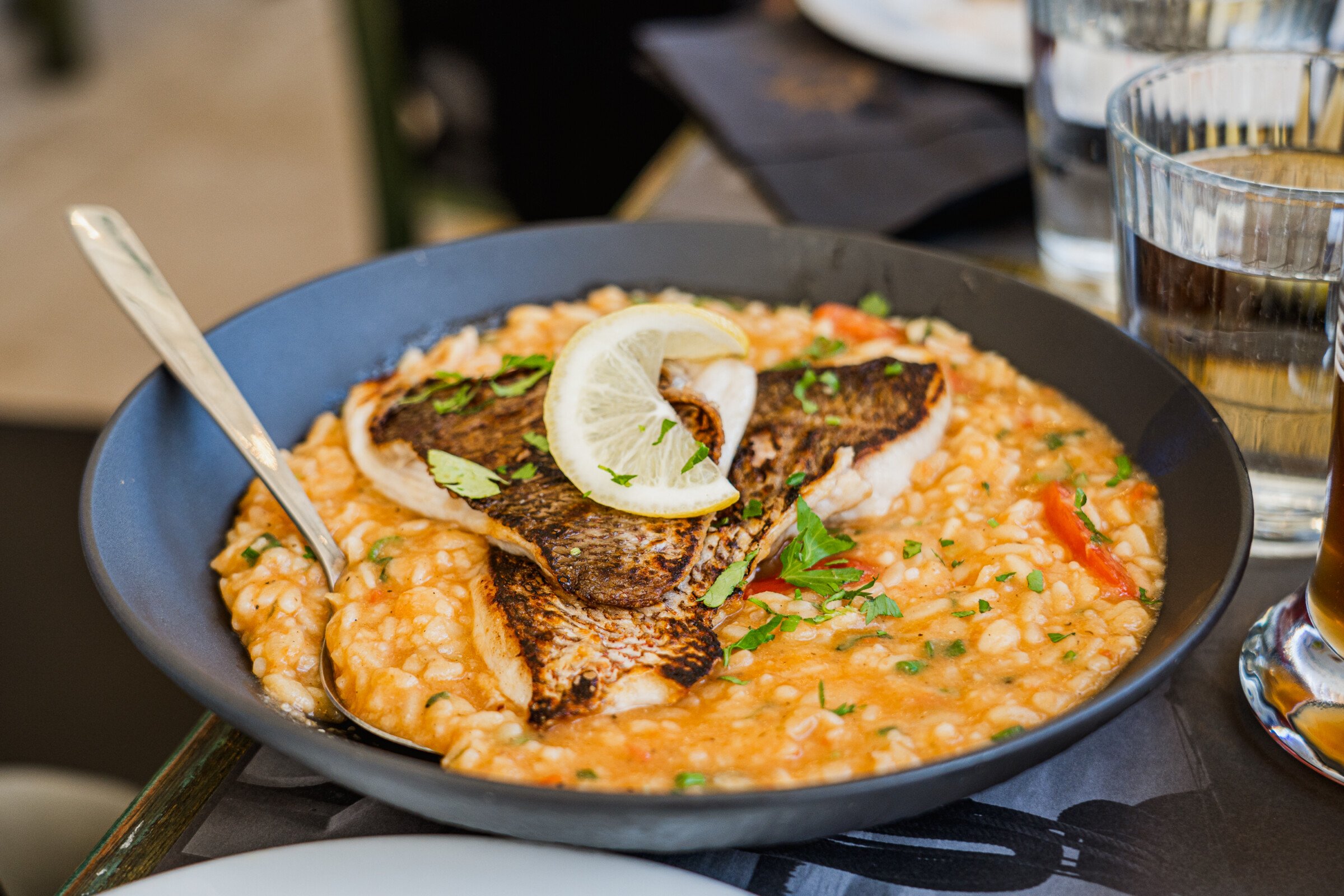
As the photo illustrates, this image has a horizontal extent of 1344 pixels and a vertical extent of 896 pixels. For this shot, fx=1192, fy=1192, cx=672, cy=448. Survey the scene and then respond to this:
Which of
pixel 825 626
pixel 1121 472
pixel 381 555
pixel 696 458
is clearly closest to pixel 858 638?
pixel 825 626

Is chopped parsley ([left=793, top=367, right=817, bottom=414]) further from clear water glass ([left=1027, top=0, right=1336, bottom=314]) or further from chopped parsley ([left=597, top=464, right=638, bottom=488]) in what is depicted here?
clear water glass ([left=1027, top=0, right=1336, bottom=314])

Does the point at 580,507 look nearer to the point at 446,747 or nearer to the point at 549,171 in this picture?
the point at 446,747

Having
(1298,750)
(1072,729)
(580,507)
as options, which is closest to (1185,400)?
(1298,750)

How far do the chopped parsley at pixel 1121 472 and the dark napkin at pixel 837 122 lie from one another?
47.3 inches

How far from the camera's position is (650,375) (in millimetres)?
2094

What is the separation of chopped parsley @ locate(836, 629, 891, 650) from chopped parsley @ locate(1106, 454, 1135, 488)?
0.53 m

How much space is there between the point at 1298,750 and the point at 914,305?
45.9 inches

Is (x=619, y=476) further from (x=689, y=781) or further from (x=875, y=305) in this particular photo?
(x=875, y=305)

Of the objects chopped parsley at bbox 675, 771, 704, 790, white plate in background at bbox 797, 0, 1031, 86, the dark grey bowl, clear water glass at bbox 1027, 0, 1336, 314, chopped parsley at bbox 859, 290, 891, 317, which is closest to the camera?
the dark grey bowl

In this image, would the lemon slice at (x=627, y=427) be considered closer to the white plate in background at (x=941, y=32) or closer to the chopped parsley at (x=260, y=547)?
the chopped parsley at (x=260, y=547)

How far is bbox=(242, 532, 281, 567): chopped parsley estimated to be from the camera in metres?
1.88

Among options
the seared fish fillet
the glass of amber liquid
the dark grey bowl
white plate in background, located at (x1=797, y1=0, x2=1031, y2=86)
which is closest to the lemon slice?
the seared fish fillet

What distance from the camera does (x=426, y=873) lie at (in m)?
1.41

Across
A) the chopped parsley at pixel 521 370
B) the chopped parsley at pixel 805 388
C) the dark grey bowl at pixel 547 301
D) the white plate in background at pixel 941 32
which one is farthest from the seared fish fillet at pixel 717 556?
the white plate in background at pixel 941 32
